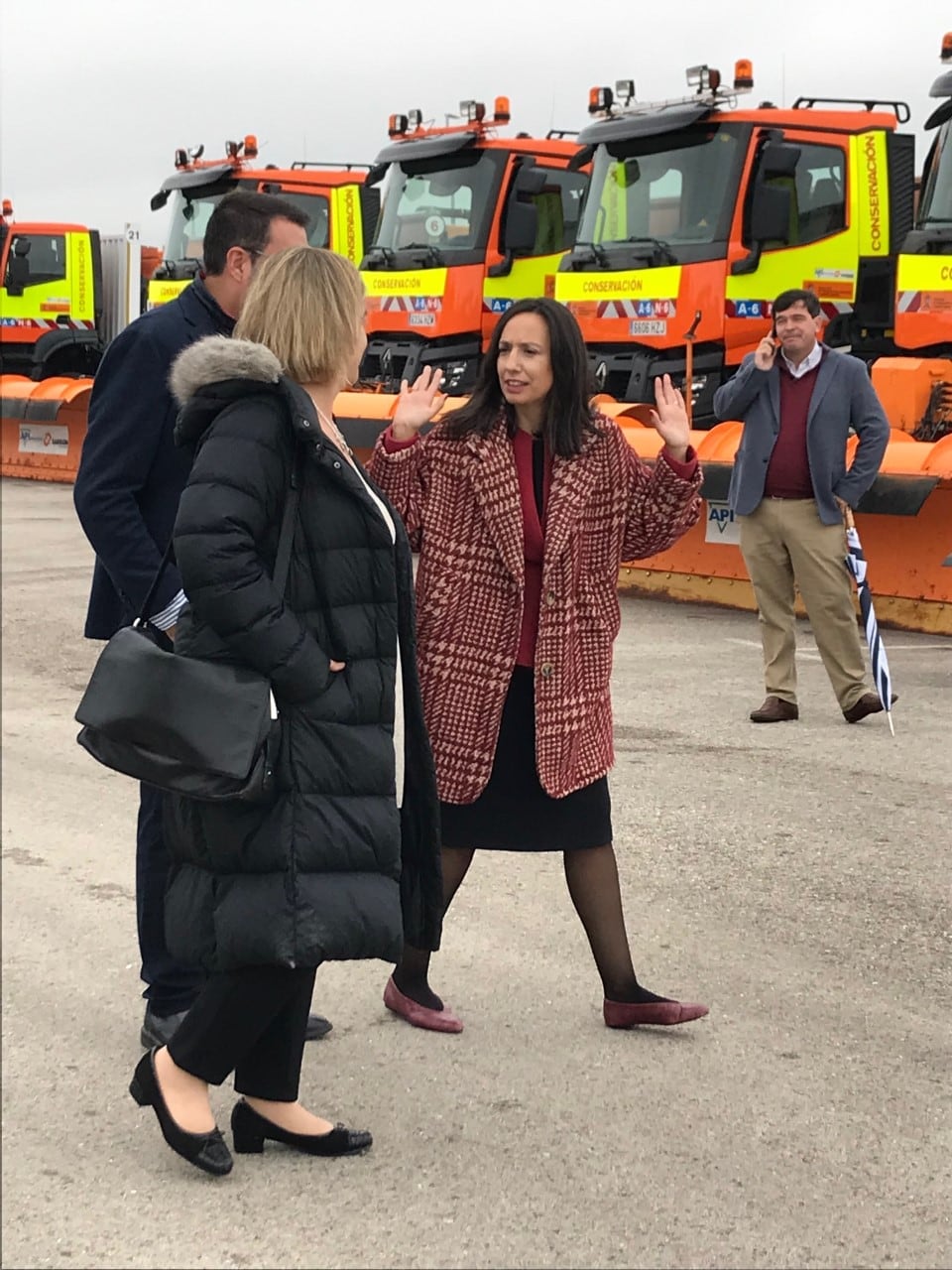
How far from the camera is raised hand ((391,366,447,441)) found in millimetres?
3838

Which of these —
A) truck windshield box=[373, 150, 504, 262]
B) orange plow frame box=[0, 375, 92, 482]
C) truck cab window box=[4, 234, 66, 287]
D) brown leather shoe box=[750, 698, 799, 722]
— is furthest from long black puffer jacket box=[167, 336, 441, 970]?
truck cab window box=[4, 234, 66, 287]

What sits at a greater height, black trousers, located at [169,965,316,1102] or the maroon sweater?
the maroon sweater

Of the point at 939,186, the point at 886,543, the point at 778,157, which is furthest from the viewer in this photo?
the point at 778,157

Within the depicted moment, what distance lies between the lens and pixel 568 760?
3902 mm

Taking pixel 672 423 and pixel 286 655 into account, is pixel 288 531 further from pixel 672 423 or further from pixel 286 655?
pixel 672 423

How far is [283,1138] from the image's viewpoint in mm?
3275

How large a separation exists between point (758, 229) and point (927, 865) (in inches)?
316

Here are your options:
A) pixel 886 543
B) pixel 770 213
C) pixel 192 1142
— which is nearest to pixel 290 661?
pixel 192 1142

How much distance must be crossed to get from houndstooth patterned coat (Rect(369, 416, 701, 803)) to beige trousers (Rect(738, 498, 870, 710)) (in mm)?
3518

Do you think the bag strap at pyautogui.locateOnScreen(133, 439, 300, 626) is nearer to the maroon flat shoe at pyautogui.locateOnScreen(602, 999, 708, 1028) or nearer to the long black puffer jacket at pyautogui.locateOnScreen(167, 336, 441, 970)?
the long black puffer jacket at pyautogui.locateOnScreen(167, 336, 441, 970)

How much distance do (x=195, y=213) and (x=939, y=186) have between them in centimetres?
971

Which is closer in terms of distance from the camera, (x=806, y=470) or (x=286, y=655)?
(x=286, y=655)

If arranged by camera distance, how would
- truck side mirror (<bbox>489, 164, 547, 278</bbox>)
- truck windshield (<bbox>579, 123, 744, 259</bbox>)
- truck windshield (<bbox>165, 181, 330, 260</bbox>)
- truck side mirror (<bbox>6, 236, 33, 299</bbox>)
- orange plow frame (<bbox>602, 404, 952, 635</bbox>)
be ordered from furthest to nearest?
1. truck side mirror (<bbox>6, 236, 33, 299</bbox>)
2. truck windshield (<bbox>165, 181, 330, 260</bbox>)
3. truck side mirror (<bbox>489, 164, 547, 278</bbox>)
4. truck windshield (<bbox>579, 123, 744, 259</bbox>)
5. orange plow frame (<bbox>602, 404, 952, 635</bbox>)

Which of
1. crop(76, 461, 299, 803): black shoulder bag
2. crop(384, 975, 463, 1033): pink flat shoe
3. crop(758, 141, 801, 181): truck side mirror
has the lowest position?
crop(384, 975, 463, 1033): pink flat shoe
